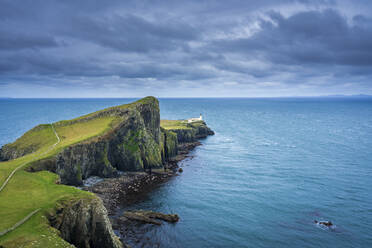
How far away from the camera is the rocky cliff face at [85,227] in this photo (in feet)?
107

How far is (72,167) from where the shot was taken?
5947 centimetres

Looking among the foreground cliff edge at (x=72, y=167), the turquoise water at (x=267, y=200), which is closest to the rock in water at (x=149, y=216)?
the turquoise water at (x=267, y=200)

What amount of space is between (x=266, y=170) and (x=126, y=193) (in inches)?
1729

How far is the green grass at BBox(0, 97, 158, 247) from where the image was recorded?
27875 millimetres

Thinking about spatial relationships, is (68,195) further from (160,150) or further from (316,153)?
(316,153)

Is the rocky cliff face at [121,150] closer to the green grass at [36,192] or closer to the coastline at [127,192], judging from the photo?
the green grass at [36,192]

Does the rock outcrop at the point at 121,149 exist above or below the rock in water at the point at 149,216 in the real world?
above

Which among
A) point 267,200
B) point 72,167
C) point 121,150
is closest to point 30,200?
point 72,167

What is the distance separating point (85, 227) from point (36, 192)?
12968mm

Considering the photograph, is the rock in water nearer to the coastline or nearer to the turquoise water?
the coastline

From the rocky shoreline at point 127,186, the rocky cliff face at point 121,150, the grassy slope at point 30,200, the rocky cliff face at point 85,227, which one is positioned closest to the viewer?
the grassy slope at point 30,200

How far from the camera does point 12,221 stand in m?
30.2

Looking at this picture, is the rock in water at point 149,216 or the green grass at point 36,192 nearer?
the green grass at point 36,192

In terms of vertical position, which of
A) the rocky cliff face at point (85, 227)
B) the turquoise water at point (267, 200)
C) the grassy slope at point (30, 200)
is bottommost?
the turquoise water at point (267, 200)
